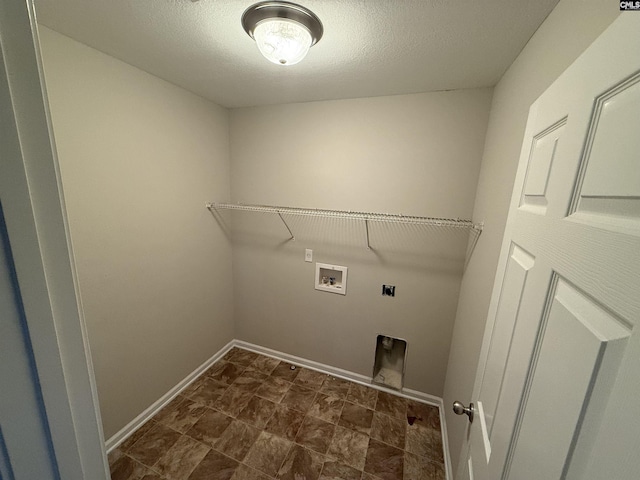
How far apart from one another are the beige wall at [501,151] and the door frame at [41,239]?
1.18m

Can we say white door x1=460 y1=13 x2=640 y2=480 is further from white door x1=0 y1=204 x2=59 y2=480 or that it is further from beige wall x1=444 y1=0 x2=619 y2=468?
white door x1=0 y1=204 x2=59 y2=480

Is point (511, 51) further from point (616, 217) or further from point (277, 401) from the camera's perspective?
point (277, 401)

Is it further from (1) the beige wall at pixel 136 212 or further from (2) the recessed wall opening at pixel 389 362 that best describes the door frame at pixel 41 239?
(2) the recessed wall opening at pixel 389 362

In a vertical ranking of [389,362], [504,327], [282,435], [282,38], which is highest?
[282,38]

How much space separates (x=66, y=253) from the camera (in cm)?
43

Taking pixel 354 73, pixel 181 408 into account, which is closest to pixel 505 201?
pixel 354 73

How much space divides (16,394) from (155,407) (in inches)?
79.7

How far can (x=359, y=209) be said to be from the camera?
1962mm

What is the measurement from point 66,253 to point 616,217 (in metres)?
0.90

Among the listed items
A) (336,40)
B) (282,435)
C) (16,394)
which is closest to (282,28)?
(336,40)

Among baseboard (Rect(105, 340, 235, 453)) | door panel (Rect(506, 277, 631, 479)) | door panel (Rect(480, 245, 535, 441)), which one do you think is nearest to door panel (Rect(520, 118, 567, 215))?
door panel (Rect(480, 245, 535, 441))

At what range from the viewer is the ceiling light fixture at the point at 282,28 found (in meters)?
0.97

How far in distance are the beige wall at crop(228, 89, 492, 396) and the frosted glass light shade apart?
0.89 meters

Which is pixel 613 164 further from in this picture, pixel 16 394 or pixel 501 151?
pixel 501 151
